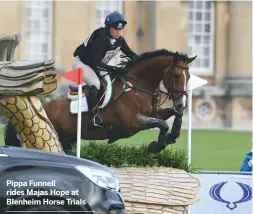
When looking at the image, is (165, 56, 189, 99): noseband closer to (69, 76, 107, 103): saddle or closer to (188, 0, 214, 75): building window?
(69, 76, 107, 103): saddle

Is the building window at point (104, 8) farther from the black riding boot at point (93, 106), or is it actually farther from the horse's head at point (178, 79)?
the horse's head at point (178, 79)

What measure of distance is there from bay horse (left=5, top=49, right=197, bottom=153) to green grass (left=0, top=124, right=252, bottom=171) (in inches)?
204

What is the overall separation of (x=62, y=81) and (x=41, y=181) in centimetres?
2895

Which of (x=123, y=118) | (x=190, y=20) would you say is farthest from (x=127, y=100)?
(x=190, y=20)

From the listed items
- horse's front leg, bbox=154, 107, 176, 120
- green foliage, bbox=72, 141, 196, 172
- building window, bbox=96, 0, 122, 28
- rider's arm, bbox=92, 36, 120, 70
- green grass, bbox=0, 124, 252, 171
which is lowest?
green grass, bbox=0, 124, 252, 171

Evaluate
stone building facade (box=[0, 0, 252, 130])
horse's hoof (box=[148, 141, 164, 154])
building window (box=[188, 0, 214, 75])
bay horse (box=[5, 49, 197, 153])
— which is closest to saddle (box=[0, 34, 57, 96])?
horse's hoof (box=[148, 141, 164, 154])

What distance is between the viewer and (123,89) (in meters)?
14.7

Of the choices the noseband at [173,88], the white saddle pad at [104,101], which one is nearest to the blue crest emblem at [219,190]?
the noseband at [173,88]

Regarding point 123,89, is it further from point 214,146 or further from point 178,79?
point 214,146

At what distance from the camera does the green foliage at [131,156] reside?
12445 mm

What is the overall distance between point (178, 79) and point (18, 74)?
9.29 ft

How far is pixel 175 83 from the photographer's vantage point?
1455 cm

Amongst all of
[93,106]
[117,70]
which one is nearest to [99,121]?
[93,106]

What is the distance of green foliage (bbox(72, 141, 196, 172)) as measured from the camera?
12.4m
